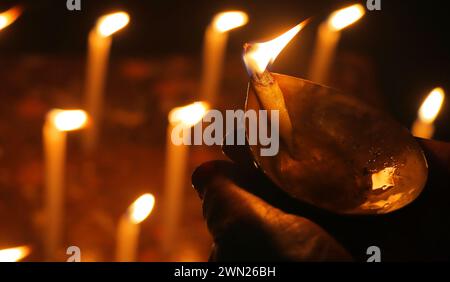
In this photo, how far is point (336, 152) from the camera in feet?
3.85

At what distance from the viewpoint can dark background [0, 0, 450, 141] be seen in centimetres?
288

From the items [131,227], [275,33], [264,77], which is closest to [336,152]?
[264,77]

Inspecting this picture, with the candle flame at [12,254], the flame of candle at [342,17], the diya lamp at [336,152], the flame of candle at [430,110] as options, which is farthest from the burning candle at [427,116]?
the candle flame at [12,254]

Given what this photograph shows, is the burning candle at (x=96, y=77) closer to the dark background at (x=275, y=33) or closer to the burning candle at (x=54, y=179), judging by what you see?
the burning candle at (x=54, y=179)

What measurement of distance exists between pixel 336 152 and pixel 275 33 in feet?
6.74

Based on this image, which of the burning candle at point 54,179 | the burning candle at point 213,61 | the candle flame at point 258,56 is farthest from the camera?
the burning candle at point 213,61

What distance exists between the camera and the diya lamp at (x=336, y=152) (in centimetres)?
108

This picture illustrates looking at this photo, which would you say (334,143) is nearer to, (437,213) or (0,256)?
(437,213)

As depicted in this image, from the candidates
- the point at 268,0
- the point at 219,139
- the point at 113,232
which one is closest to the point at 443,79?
the point at 268,0

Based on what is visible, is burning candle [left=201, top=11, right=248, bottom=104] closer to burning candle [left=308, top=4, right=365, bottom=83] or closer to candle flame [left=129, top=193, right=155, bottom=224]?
burning candle [left=308, top=4, right=365, bottom=83]

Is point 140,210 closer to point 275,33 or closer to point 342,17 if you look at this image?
point 342,17

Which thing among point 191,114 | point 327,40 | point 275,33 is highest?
point 275,33

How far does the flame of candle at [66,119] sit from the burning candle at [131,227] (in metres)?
0.38

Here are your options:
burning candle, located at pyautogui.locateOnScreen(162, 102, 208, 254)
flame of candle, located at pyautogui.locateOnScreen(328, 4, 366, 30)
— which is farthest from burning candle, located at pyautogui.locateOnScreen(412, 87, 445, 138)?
burning candle, located at pyautogui.locateOnScreen(162, 102, 208, 254)
